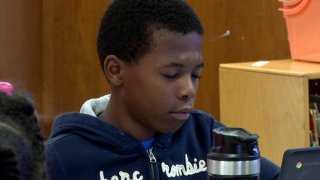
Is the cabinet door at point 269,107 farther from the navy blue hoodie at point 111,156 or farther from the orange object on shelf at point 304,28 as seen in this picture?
the navy blue hoodie at point 111,156

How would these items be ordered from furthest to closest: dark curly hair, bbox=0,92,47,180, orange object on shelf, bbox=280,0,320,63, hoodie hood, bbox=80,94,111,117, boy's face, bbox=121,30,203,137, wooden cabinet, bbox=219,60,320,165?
orange object on shelf, bbox=280,0,320,63
wooden cabinet, bbox=219,60,320,165
hoodie hood, bbox=80,94,111,117
boy's face, bbox=121,30,203,137
dark curly hair, bbox=0,92,47,180

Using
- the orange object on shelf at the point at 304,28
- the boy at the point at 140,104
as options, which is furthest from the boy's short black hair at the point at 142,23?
the orange object on shelf at the point at 304,28

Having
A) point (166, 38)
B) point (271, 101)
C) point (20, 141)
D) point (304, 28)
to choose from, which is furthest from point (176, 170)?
point (304, 28)

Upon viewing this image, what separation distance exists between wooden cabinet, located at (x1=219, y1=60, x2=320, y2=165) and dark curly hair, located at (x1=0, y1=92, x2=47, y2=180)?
1.69m

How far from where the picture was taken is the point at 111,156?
1.16 meters

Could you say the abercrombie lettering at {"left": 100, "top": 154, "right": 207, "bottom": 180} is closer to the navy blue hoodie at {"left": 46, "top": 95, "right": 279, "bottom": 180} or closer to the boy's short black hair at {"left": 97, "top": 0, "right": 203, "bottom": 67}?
the navy blue hoodie at {"left": 46, "top": 95, "right": 279, "bottom": 180}

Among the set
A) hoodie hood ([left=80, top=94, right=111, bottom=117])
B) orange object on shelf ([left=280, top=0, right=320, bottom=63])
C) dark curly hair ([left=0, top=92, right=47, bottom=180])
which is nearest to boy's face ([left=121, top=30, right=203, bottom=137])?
hoodie hood ([left=80, top=94, right=111, bottom=117])

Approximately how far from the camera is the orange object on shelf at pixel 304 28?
7.74 feet

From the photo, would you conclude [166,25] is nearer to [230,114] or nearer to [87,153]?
[87,153]

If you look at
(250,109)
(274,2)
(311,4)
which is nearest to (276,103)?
(250,109)

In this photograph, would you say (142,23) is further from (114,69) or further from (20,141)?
(20,141)

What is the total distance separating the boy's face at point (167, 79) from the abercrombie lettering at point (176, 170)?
3.8 inches

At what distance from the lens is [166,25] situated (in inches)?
43.9

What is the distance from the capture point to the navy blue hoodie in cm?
113
